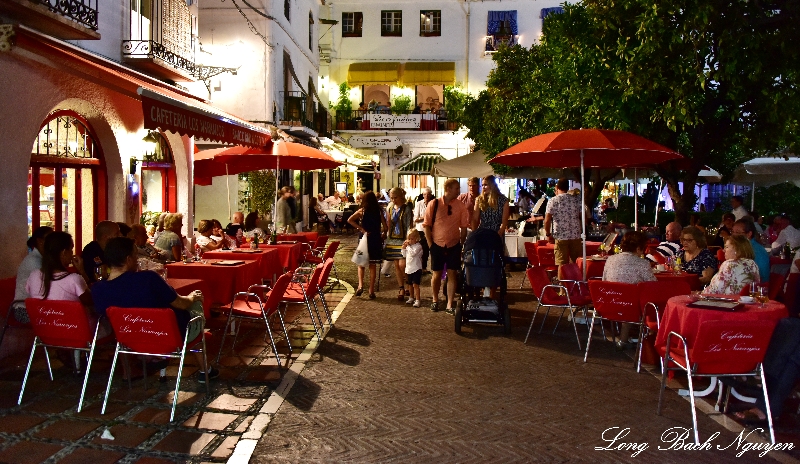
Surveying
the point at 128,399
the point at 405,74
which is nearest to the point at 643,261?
the point at 128,399

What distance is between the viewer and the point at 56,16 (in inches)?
317

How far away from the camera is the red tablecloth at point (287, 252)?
1082 centimetres

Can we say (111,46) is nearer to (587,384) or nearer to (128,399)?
(128,399)

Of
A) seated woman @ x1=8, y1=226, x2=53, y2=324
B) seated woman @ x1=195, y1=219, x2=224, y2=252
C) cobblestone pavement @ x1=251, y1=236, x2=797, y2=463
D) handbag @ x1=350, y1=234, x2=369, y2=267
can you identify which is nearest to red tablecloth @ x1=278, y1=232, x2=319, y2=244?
handbag @ x1=350, y1=234, x2=369, y2=267

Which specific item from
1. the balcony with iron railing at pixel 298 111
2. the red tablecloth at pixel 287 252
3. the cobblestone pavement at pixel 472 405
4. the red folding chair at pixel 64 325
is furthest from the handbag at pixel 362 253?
the balcony with iron railing at pixel 298 111

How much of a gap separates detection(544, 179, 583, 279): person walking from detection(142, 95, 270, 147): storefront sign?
4.45 m

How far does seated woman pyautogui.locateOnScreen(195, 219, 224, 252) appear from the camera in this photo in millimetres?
10215

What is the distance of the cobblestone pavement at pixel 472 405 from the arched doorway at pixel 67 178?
14.1ft

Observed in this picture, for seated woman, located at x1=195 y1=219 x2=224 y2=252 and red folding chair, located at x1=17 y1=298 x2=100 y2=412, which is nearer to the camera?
red folding chair, located at x1=17 y1=298 x2=100 y2=412

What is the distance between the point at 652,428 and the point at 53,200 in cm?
819

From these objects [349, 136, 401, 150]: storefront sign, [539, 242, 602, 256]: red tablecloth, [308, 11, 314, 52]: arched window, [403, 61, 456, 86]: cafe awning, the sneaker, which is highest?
[308, 11, 314, 52]: arched window

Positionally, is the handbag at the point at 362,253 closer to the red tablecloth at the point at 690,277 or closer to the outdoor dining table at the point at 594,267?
the outdoor dining table at the point at 594,267

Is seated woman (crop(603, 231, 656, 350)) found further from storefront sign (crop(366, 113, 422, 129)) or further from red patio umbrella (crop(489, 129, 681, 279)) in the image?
storefront sign (crop(366, 113, 422, 129))

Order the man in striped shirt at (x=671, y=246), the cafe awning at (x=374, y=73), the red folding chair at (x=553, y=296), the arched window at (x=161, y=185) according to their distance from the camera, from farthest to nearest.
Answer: the cafe awning at (x=374, y=73) → the arched window at (x=161, y=185) → the man in striped shirt at (x=671, y=246) → the red folding chair at (x=553, y=296)
